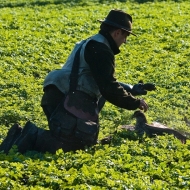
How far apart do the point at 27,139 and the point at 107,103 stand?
12.7 feet

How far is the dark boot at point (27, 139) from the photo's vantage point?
24.6ft

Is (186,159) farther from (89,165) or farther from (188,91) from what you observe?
(188,91)

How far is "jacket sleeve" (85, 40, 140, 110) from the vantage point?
7.30 m

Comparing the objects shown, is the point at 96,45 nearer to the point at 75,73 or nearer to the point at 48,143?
the point at 75,73

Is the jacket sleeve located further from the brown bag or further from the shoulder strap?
the brown bag

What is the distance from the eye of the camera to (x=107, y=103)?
36.9 feet

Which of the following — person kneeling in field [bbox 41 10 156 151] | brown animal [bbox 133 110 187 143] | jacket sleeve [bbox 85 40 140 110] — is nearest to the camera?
jacket sleeve [bbox 85 40 140 110]

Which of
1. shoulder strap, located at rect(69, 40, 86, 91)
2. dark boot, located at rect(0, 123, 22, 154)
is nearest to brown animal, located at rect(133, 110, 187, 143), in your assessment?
shoulder strap, located at rect(69, 40, 86, 91)

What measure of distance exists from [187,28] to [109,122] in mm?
8599

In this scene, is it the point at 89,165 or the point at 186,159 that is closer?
the point at 89,165

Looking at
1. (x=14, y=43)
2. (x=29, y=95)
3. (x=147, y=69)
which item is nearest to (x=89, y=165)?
(x=29, y=95)

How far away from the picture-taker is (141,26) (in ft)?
59.9

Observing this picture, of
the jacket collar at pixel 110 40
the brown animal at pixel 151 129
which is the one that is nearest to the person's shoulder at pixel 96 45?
the jacket collar at pixel 110 40

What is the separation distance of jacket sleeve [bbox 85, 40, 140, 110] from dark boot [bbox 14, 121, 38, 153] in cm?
89
